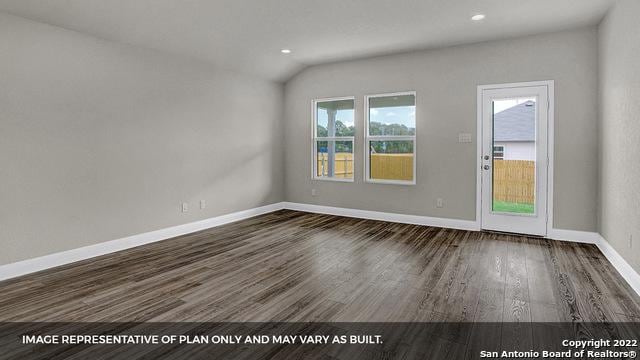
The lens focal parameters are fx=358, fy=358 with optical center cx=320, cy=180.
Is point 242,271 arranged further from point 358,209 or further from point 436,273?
point 358,209

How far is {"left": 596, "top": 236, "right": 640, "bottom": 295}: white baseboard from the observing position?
118 inches

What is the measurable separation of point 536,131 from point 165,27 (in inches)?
191

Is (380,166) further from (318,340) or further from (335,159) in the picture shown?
(318,340)

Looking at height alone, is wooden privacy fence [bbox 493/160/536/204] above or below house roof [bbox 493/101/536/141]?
below

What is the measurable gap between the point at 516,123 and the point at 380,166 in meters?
2.14

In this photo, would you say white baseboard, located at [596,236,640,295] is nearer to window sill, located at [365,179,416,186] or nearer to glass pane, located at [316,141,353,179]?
window sill, located at [365,179,416,186]

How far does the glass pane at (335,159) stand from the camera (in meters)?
6.48

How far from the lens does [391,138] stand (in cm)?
598

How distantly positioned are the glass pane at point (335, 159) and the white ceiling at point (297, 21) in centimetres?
185

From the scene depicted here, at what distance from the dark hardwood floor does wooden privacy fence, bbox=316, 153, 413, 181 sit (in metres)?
1.43

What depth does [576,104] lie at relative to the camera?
4543 millimetres

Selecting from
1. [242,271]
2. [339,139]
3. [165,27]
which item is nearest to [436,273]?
[242,271]

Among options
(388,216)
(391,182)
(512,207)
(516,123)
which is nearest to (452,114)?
(516,123)

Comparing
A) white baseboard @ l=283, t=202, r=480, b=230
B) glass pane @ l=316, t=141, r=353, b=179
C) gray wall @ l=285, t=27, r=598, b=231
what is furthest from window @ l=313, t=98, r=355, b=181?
white baseboard @ l=283, t=202, r=480, b=230
